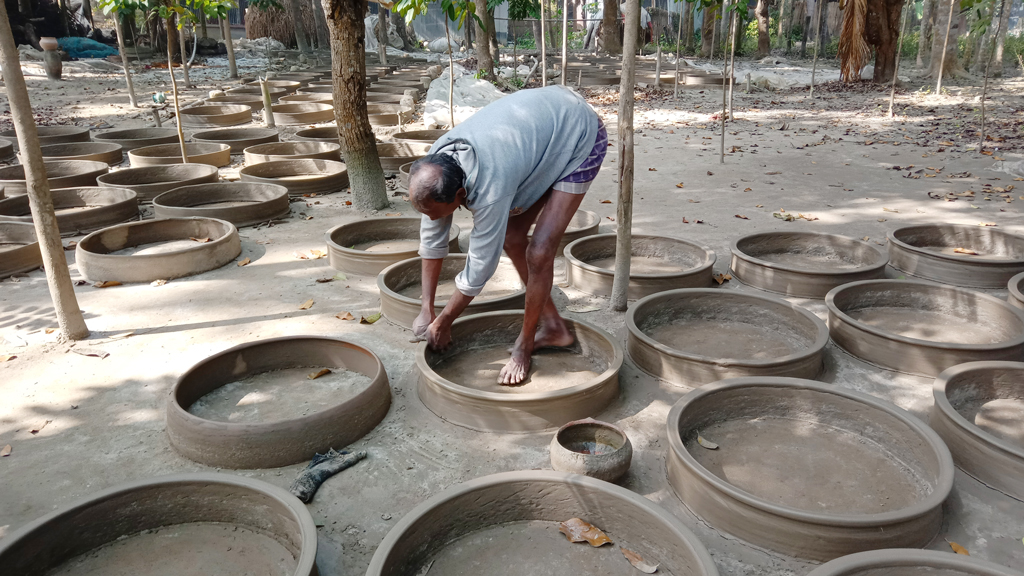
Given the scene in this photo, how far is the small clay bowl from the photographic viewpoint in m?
2.53

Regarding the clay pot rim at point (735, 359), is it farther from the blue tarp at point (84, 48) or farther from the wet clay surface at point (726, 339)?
the blue tarp at point (84, 48)

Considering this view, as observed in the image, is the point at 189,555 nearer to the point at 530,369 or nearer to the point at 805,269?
the point at 530,369

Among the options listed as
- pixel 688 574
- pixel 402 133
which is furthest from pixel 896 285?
pixel 402 133

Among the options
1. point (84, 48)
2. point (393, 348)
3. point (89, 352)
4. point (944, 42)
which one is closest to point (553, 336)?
point (393, 348)

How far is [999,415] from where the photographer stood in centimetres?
301

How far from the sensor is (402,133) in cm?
927

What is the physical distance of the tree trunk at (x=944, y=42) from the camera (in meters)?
12.7

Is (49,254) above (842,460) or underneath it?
above

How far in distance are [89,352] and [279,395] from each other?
1304mm

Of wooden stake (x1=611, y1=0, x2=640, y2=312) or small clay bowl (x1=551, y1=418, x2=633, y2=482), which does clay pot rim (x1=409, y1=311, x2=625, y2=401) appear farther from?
wooden stake (x1=611, y1=0, x2=640, y2=312)

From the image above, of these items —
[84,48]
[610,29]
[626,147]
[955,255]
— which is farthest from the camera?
[610,29]

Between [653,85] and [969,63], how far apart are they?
24.9ft

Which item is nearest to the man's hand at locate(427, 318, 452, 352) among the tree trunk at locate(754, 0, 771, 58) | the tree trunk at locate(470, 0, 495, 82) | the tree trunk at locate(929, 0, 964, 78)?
the tree trunk at locate(470, 0, 495, 82)

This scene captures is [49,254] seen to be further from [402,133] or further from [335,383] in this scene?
[402,133]
